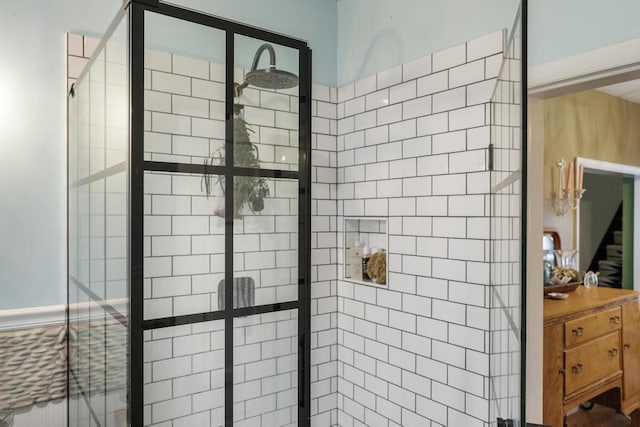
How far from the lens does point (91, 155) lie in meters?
1.25

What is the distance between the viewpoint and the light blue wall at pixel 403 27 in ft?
5.10

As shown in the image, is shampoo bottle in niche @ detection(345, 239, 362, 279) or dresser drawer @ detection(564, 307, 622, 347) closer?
shampoo bottle in niche @ detection(345, 239, 362, 279)

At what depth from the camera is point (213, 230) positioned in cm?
99

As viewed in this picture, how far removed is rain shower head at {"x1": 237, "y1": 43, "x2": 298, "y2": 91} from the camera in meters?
1.05

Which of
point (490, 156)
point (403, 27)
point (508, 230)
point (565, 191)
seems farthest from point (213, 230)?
point (565, 191)

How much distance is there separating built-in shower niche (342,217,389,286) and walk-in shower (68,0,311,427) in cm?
89

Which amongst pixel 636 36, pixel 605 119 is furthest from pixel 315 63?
pixel 605 119

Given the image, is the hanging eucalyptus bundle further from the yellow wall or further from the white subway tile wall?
the yellow wall

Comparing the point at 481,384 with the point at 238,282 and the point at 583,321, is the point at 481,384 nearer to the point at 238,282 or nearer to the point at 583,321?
the point at 238,282

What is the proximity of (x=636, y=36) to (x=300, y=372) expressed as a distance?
4.23 feet

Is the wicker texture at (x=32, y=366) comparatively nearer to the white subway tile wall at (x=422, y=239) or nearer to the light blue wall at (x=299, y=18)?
the white subway tile wall at (x=422, y=239)

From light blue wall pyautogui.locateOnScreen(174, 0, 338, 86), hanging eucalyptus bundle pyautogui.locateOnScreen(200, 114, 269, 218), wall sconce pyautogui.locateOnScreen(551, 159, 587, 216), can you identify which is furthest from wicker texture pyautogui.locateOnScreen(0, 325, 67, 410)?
wall sconce pyautogui.locateOnScreen(551, 159, 587, 216)

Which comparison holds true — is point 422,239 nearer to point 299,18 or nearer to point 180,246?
point 180,246

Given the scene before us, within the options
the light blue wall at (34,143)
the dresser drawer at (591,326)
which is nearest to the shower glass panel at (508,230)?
the dresser drawer at (591,326)
